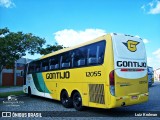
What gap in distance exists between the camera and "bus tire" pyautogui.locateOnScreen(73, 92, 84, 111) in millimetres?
10961

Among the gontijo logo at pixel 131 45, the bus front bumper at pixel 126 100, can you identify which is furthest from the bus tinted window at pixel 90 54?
the bus front bumper at pixel 126 100

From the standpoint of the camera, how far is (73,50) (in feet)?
38.9

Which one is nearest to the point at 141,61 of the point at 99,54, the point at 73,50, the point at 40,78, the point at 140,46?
the point at 140,46

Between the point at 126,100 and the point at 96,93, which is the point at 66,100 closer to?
the point at 96,93

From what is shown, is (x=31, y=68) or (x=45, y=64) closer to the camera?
(x=45, y=64)

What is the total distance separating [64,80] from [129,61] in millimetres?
4169

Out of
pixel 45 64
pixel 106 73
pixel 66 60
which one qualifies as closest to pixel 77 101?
pixel 66 60

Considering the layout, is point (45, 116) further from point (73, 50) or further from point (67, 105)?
point (73, 50)

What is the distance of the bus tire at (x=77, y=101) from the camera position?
36.0 ft

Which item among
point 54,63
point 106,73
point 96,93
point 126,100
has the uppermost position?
point 54,63

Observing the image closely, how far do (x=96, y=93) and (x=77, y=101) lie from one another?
1780 mm

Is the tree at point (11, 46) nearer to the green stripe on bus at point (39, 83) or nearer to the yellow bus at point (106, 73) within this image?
the green stripe on bus at point (39, 83)

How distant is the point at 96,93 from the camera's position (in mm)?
9742

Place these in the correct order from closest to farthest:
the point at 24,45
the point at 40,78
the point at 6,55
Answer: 1. the point at 40,78
2. the point at 6,55
3. the point at 24,45
